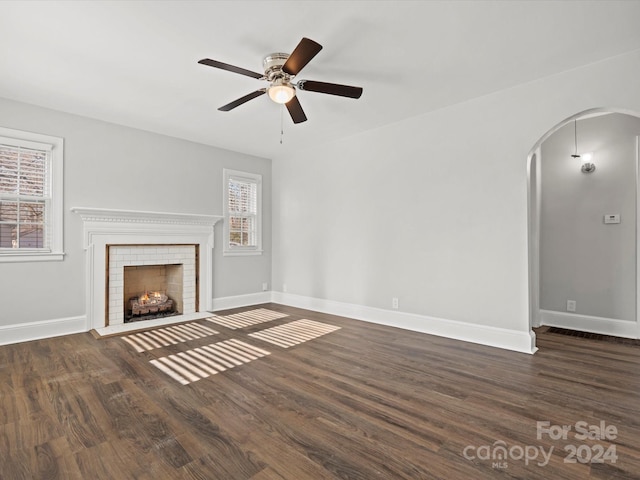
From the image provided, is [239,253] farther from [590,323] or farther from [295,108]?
[590,323]

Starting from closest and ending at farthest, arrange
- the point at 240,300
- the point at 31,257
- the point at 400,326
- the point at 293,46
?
the point at 293,46 → the point at 31,257 → the point at 400,326 → the point at 240,300

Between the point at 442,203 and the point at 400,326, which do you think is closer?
the point at 442,203

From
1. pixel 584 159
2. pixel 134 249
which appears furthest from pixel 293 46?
pixel 584 159

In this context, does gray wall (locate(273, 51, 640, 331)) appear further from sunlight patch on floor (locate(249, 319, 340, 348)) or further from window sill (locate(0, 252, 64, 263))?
window sill (locate(0, 252, 64, 263))

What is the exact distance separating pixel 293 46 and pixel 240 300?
416 cm

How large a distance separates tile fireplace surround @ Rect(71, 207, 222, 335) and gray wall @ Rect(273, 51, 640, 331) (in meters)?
1.61

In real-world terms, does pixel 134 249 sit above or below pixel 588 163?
below

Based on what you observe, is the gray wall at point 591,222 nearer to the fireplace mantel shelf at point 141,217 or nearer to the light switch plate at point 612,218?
the light switch plate at point 612,218

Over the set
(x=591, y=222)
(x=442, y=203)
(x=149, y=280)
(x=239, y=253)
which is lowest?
(x=149, y=280)

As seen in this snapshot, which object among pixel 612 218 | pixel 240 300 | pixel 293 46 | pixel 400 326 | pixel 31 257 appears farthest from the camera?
pixel 240 300

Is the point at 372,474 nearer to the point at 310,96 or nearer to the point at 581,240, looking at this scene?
the point at 310,96

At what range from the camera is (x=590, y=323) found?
13.9 feet

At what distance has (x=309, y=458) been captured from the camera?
1755 millimetres

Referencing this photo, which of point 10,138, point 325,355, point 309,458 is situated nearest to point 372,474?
point 309,458
